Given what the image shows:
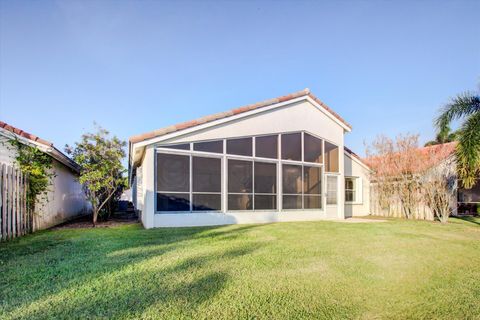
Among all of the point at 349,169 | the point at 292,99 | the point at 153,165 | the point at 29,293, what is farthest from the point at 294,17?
the point at 29,293

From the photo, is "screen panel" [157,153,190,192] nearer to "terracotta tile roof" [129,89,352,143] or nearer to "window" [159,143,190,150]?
"window" [159,143,190,150]

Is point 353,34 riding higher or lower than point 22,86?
higher

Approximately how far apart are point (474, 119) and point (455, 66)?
6734 mm

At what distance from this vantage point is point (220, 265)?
182 inches

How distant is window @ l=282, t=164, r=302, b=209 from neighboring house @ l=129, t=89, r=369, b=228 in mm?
45

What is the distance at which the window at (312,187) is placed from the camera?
1288cm

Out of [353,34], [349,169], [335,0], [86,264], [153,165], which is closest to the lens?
[86,264]

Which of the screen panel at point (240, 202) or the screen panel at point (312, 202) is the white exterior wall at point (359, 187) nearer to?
the screen panel at point (312, 202)

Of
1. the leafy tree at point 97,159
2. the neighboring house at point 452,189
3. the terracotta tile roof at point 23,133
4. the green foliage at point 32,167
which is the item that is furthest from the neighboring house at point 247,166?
the neighboring house at point 452,189

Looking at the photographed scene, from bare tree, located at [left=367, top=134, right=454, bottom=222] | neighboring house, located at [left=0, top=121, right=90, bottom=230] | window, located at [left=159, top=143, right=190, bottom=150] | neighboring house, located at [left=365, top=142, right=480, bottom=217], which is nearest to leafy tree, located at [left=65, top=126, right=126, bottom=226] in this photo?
neighboring house, located at [left=0, top=121, right=90, bottom=230]

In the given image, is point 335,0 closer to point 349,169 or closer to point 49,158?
point 349,169

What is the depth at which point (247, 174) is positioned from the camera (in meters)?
11.2

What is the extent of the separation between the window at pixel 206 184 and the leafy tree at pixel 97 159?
3.29 meters

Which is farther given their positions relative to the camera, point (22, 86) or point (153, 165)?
point (22, 86)
